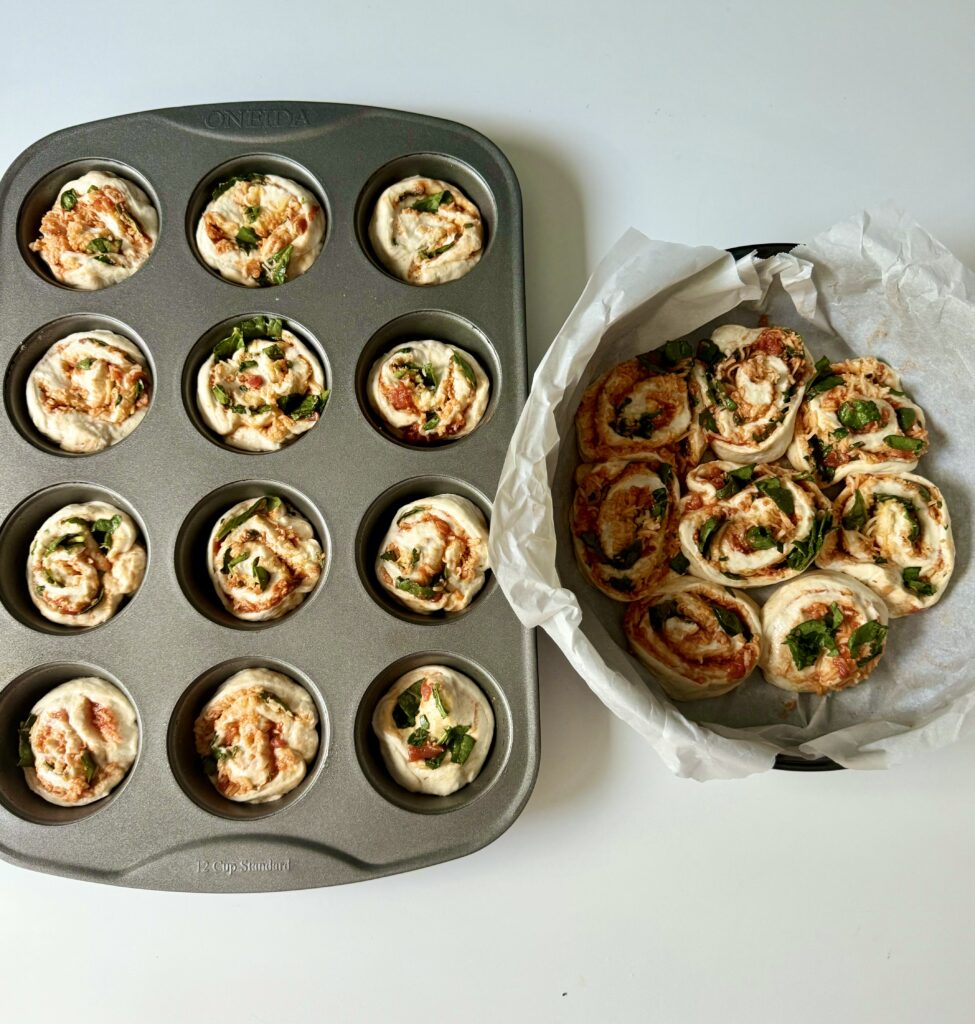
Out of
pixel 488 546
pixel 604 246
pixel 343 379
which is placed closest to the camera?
pixel 488 546

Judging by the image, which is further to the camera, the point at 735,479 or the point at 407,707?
the point at 735,479

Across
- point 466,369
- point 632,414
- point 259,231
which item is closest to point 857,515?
point 632,414

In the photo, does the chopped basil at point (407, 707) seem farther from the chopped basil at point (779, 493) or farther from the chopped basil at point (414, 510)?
the chopped basil at point (779, 493)

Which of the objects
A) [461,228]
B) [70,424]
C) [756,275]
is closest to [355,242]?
[461,228]

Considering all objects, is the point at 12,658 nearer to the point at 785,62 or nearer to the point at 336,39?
the point at 336,39

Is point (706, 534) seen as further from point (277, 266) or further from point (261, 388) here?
point (277, 266)

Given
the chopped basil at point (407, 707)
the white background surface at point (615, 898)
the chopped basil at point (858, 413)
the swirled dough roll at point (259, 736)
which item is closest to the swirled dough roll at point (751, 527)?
the chopped basil at point (858, 413)
